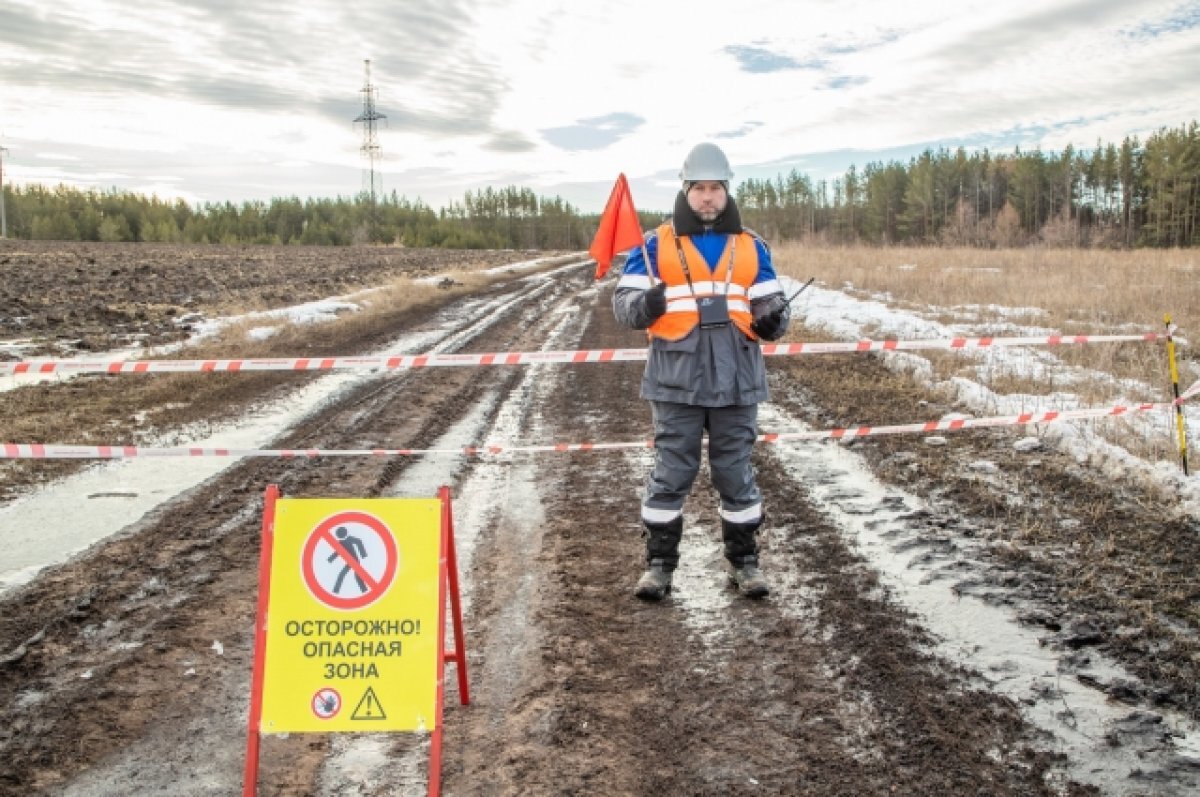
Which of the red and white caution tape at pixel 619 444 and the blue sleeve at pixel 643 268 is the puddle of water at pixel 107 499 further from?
the blue sleeve at pixel 643 268

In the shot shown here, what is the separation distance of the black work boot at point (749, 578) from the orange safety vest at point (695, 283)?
1240mm

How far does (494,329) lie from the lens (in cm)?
1638

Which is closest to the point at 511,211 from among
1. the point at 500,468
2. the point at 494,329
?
Answer: the point at 494,329

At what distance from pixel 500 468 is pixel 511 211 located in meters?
146

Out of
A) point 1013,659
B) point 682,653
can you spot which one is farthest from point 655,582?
point 1013,659

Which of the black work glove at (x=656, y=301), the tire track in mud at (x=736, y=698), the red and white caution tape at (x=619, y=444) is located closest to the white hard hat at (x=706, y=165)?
the black work glove at (x=656, y=301)

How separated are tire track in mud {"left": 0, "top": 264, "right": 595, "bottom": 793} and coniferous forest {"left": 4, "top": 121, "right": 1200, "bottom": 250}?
48.5 metres

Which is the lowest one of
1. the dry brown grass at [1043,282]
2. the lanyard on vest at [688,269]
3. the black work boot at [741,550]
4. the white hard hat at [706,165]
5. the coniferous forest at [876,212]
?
the black work boot at [741,550]

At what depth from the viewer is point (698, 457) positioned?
15.1 feet

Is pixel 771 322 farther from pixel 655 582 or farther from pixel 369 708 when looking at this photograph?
pixel 369 708

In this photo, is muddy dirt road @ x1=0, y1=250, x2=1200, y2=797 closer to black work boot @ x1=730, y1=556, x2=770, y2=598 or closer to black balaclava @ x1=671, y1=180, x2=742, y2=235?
black work boot @ x1=730, y1=556, x2=770, y2=598

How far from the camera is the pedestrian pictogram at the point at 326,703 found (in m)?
2.87

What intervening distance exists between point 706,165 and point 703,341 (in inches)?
35.7

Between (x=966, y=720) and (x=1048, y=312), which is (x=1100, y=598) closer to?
(x=966, y=720)
